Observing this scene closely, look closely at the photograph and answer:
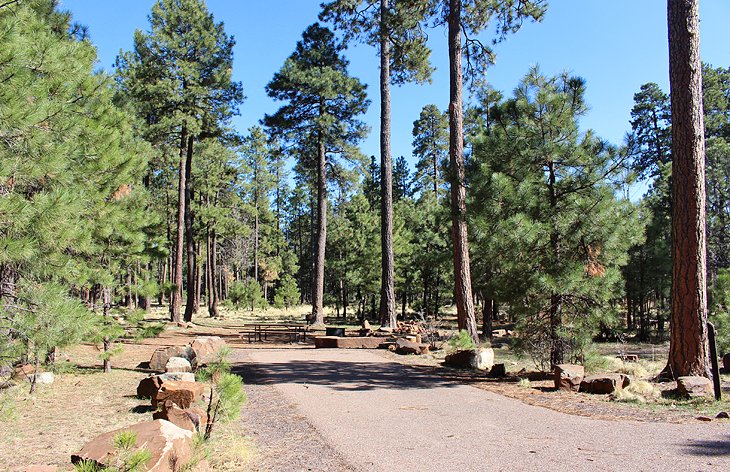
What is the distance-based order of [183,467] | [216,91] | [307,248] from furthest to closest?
[307,248], [216,91], [183,467]

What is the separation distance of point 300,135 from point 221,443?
20161 millimetres

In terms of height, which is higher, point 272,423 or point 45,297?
point 45,297

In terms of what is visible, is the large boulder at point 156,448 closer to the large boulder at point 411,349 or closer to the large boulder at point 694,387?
the large boulder at point 694,387

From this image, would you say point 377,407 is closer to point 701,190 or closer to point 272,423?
point 272,423

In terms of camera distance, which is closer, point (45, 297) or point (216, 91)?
point (45, 297)

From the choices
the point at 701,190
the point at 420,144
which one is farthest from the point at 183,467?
the point at 420,144

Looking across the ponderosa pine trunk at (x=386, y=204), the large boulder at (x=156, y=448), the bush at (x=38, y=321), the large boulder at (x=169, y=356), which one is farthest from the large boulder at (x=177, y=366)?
the ponderosa pine trunk at (x=386, y=204)

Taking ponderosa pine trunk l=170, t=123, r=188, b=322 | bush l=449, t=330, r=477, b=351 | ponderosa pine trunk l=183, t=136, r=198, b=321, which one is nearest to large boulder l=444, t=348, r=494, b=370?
bush l=449, t=330, r=477, b=351

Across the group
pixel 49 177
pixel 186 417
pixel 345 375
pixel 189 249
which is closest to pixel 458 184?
pixel 345 375

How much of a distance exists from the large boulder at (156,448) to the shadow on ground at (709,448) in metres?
4.48

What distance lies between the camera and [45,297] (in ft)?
22.2

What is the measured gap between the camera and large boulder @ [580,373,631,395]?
25.2 feet

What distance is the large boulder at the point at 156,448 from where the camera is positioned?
3.68 metres

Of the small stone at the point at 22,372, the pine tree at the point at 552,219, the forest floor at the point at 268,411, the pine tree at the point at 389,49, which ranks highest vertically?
the pine tree at the point at 389,49
